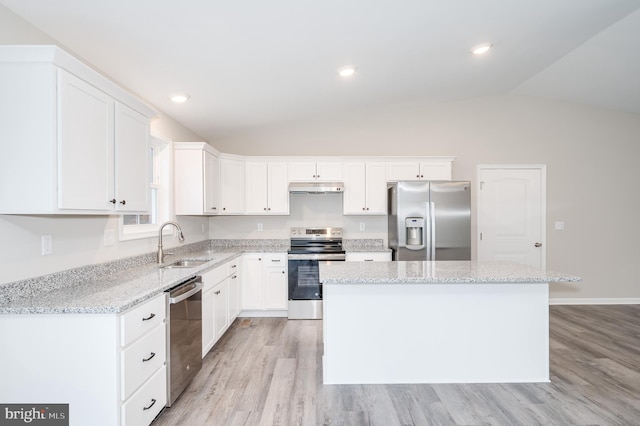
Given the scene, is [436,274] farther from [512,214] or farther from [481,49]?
[512,214]

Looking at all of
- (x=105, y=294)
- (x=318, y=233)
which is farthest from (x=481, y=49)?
(x=105, y=294)

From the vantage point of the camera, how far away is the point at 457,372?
2512 millimetres

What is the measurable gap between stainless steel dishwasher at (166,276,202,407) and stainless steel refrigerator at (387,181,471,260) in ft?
8.06

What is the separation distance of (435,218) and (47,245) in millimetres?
3613

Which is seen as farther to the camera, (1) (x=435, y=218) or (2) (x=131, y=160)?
(1) (x=435, y=218)

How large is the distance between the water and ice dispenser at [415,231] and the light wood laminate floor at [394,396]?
1.62 metres

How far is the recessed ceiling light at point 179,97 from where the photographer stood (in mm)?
3018

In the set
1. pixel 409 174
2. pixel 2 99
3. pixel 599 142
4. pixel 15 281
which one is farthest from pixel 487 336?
pixel 599 142

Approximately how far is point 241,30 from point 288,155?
257cm

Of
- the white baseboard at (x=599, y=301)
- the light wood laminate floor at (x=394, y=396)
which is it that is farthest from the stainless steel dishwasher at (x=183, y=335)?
the white baseboard at (x=599, y=301)

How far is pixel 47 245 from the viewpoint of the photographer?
6.25 ft

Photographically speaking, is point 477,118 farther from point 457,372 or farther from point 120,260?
point 120,260

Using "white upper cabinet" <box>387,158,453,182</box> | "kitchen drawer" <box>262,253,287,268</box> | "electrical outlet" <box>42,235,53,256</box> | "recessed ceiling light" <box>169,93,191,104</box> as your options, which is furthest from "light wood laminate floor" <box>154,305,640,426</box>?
"recessed ceiling light" <box>169,93,191,104</box>

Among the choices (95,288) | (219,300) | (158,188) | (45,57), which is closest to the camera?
(45,57)
